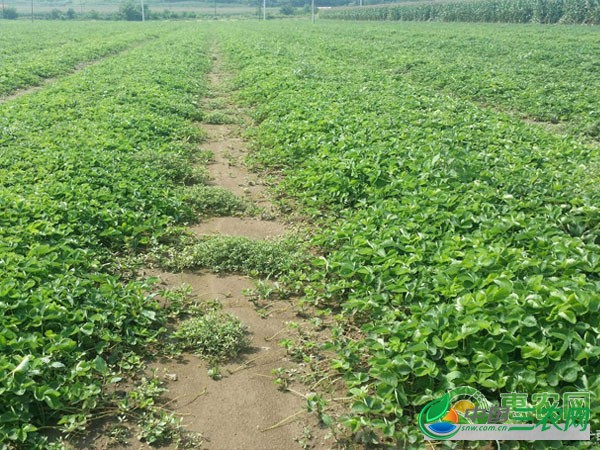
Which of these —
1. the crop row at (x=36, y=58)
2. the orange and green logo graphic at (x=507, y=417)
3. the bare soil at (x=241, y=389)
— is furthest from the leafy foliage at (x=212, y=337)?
the crop row at (x=36, y=58)

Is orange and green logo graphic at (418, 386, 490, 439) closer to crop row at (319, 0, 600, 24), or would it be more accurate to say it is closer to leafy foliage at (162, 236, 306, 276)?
leafy foliage at (162, 236, 306, 276)

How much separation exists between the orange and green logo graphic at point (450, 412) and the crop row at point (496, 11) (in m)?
51.2

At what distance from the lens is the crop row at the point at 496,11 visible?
4619 centimetres

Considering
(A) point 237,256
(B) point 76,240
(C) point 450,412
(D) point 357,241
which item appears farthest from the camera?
(A) point 237,256

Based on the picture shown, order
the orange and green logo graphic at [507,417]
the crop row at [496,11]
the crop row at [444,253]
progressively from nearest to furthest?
the orange and green logo graphic at [507,417], the crop row at [444,253], the crop row at [496,11]

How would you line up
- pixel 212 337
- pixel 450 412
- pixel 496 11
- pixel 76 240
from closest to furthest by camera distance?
1. pixel 450 412
2. pixel 212 337
3. pixel 76 240
4. pixel 496 11

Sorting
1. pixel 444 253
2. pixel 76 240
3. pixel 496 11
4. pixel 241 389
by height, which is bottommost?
pixel 241 389

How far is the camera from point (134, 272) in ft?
19.6

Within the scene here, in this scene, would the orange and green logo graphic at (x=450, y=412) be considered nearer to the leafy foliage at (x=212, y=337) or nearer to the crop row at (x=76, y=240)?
the leafy foliage at (x=212, y=337)

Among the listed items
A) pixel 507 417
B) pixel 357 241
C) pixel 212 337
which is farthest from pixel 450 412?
pixel 357 241

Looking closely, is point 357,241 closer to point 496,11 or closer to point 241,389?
point 241,389

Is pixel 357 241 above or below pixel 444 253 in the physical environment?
below

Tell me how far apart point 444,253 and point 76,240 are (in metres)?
4.07

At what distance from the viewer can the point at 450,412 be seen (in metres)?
3.57
